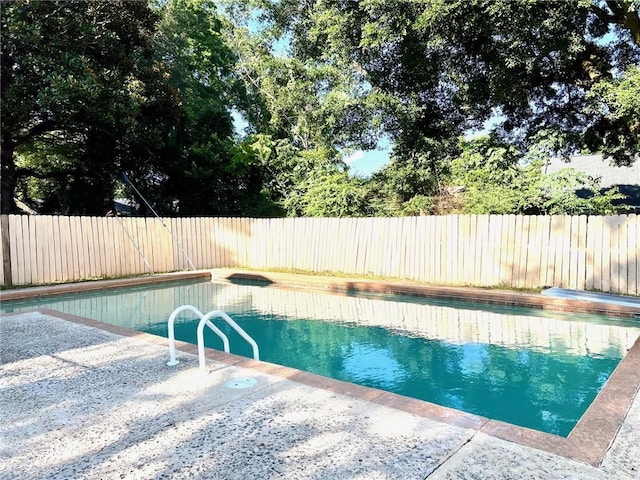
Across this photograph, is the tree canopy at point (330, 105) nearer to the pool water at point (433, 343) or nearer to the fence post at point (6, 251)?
the fence post at point (6, 251)

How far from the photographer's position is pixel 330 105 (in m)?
11.4

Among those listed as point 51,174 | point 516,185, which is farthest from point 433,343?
point 51,174

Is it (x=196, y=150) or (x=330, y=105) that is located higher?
(x=330, y=105)

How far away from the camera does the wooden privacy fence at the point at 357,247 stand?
6.44 metres

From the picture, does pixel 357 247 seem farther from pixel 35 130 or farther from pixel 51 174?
pixel 51 174

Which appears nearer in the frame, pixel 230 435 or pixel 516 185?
pixel 230 435

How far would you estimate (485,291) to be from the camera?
21.8 feet

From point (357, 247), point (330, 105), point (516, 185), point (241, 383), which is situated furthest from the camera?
point (330, 105)

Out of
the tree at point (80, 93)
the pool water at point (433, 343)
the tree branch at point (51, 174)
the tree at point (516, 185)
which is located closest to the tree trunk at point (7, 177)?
the tree at point (80, 93)

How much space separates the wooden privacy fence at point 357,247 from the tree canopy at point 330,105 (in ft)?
5.76

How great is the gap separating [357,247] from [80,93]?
24.1 feet

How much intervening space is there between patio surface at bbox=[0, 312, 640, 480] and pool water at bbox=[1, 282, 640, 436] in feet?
3.30

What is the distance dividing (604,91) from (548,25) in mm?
2153

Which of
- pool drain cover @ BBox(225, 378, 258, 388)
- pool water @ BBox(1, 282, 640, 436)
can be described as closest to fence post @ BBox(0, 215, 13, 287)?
pool water @ BBox(1, 282, 640, 436)
